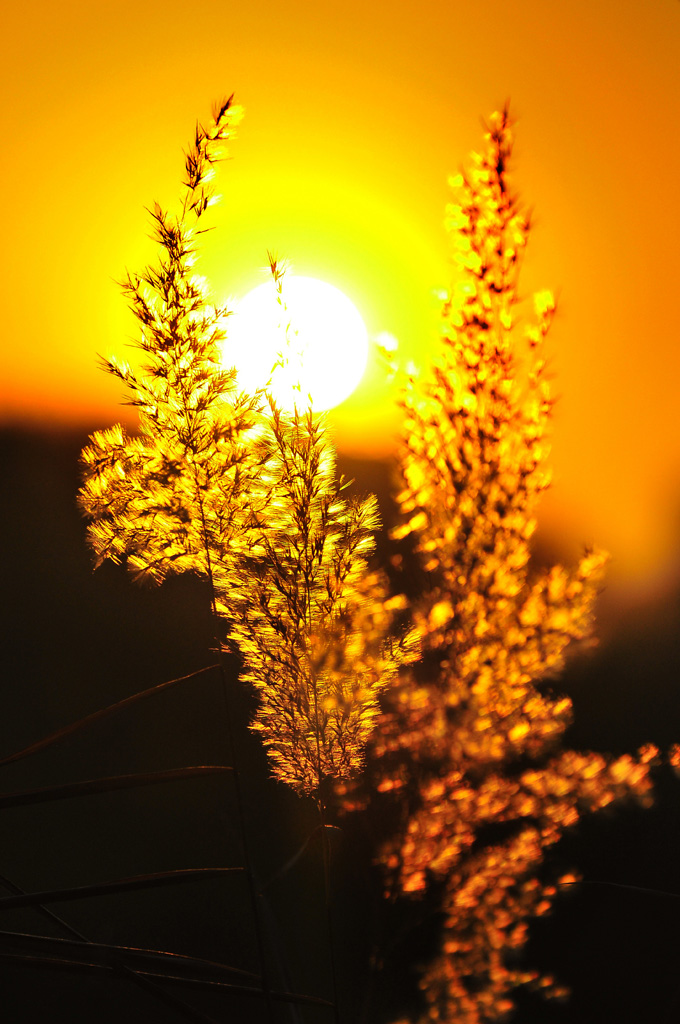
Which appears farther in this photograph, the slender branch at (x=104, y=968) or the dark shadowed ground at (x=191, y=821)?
the dark shadowed ground at (x=191, y=821)

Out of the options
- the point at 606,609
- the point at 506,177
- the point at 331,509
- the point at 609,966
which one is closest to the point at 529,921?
the point at 609,966

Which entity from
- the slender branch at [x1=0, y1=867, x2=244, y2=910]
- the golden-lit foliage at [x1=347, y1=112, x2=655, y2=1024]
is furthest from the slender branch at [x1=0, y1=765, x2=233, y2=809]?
the golden-lit foliage at [x1=347, y1=112, x2=655, y2=1024]

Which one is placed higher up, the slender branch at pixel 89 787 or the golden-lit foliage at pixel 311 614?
the golden-lit foliage at pixel 311 614

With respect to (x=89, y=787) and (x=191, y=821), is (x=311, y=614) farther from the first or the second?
(x=191, y=821)

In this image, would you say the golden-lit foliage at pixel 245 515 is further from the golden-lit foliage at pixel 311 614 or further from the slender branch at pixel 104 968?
the slender branch at pixel 104 968

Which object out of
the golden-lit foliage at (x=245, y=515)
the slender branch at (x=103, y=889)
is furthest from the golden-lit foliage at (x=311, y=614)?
the slender branch at (x=103, y=889)

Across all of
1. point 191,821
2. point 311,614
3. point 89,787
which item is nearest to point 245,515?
point 311,614
